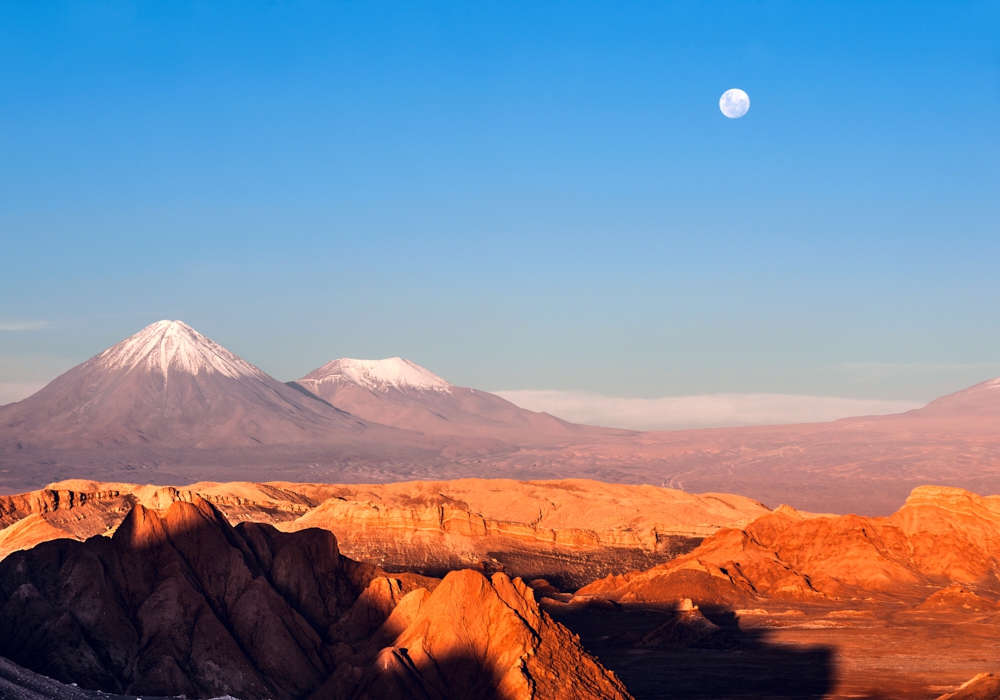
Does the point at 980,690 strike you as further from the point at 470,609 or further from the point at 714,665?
the point at 470,609

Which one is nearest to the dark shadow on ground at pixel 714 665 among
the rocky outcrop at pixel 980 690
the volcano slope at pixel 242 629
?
the rocky outcrop at pixel 980 690

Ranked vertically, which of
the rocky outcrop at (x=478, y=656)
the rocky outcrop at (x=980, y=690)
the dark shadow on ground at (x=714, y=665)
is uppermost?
the rocky outcrop at (x=478, y=656)

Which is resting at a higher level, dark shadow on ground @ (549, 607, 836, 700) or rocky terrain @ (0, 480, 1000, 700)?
rocky terrain @ (0, 480, 1000, 700)

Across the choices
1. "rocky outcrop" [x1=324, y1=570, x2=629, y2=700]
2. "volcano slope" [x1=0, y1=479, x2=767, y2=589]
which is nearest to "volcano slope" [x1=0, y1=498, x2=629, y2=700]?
"rocky outcrop" [x1=324, y1=570, x2=629, y2=700]

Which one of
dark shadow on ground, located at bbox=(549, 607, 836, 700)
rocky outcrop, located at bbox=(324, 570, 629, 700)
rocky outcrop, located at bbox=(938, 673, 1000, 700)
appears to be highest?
rocky outcrop, located at bbox=(324, 570, 629, 700)

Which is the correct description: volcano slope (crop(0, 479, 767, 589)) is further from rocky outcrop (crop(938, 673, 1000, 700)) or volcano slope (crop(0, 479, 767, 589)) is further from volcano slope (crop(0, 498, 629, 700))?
rocky outcrop (crop(938, 673, 1000, 700))

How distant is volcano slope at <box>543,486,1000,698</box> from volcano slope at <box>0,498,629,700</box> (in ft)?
31.0

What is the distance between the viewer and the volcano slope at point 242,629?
3152 centimetres

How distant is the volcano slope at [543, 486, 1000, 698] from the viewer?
43906 millimetres

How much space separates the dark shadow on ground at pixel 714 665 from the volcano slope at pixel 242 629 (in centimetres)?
857

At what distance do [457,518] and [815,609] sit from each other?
27329 millimetres

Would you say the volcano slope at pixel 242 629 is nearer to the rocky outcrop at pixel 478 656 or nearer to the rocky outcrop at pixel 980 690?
the rocky outcrop at pixel 478 656

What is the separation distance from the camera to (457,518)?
7969 cm

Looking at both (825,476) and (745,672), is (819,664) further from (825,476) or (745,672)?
(825,476)
